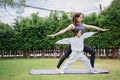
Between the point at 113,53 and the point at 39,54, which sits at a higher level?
the point at 113,53

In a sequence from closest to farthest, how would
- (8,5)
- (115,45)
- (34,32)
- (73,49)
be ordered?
(73,49) < (8,5) < (115,45) < (34,32)

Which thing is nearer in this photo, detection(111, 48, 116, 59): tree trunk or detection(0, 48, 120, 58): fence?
detection(111, 48, 116, 59): tree trunk

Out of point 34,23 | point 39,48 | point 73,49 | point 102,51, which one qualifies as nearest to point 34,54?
point 39,48

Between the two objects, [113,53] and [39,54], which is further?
[39,54]

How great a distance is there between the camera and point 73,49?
37.4ft

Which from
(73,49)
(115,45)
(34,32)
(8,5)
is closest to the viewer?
(73,49)

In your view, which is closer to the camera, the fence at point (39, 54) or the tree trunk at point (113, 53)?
the tree trunk at point (113, 53)

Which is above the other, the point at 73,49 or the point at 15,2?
the point at 15,2

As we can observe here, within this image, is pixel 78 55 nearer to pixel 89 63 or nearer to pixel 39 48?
pixel 89 63

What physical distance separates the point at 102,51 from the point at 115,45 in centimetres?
132

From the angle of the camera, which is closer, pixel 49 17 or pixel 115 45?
pixel 115 45

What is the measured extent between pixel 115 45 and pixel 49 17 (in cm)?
464

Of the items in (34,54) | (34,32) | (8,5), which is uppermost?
(8,5)

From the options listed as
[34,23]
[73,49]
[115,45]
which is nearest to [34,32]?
[34,23]
